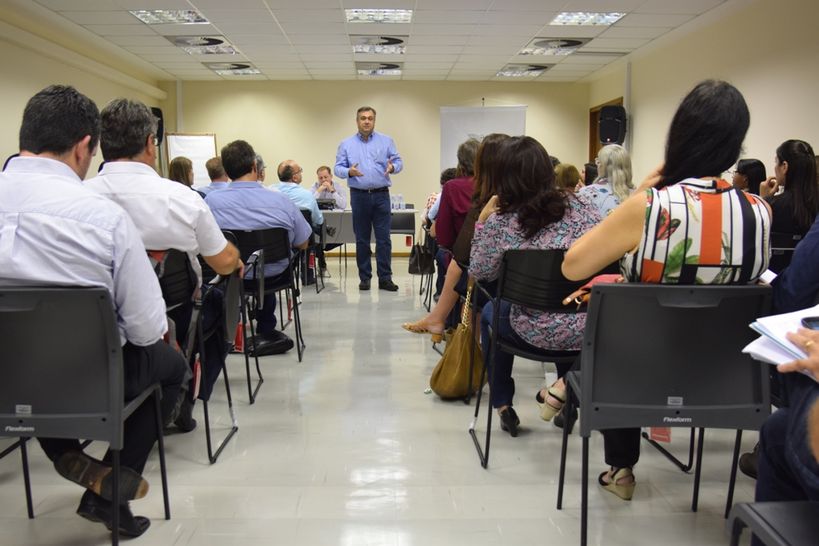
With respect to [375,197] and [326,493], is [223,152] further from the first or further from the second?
[375,197]

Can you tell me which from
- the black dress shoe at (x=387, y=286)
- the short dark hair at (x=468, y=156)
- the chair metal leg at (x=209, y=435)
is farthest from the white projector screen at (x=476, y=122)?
the chair metal leg at (x=209, y=435)

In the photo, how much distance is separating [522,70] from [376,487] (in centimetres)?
776

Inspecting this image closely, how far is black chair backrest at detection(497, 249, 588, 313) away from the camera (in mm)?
2078

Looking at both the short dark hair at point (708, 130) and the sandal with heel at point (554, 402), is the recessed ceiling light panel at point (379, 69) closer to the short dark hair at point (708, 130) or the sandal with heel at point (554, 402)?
the sandal with heel at point (554, 402)

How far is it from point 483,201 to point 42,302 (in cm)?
178

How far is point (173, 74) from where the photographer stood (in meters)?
9.07

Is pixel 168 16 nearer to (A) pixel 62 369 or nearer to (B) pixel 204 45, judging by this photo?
(B) pixel 204 45

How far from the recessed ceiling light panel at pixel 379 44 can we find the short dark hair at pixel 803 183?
4.52 metres

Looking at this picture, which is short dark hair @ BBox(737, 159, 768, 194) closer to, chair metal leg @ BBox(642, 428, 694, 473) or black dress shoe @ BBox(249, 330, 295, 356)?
chair metal leg @ BBox(642, 428, 694, 473)

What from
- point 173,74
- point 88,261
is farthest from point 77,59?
point 88,261

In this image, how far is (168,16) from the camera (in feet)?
20.0

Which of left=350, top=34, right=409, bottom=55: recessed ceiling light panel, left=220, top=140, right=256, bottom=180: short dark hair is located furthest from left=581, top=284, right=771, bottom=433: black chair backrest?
left=350, top=34, right=409, bottom=55: recessed ceiling light panel

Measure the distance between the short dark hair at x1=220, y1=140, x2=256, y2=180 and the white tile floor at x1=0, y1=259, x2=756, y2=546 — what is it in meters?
1.25

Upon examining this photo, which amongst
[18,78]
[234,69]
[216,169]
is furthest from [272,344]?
[234,69]
